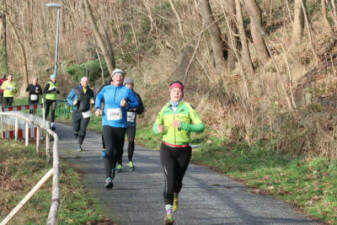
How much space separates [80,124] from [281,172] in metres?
5.61

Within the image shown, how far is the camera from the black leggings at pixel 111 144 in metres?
8.80

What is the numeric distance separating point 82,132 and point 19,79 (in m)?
38.1

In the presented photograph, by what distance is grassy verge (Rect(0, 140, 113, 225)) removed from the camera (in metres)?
6.94

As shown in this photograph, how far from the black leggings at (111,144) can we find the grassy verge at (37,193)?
569 mm

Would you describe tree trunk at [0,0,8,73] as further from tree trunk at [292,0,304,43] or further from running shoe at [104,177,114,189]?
running shoe at [104,177,114,189]

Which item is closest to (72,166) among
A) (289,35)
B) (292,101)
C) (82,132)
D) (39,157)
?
(39,157)

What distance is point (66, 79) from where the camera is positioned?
39781 millimetres

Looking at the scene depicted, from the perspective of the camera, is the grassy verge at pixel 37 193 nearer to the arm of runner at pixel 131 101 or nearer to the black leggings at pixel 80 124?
the black leggings at pixel 80 124

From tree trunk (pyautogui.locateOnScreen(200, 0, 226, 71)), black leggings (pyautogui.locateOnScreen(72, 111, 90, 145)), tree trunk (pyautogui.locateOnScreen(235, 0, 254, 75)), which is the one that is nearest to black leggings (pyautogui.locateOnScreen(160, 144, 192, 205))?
black leggings (pyautogui.locateOnScreen(72, 111, 90, 145))

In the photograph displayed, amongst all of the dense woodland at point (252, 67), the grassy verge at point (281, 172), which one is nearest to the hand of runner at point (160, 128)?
the grassy verge at point (281, 172)

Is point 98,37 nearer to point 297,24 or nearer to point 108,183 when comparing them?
point 297,24

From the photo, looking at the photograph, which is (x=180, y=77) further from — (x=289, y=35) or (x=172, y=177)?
(x=172, y=177)

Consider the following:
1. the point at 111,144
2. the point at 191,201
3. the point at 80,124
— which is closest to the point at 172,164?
the point at 191,201

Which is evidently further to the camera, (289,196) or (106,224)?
(289,196)
